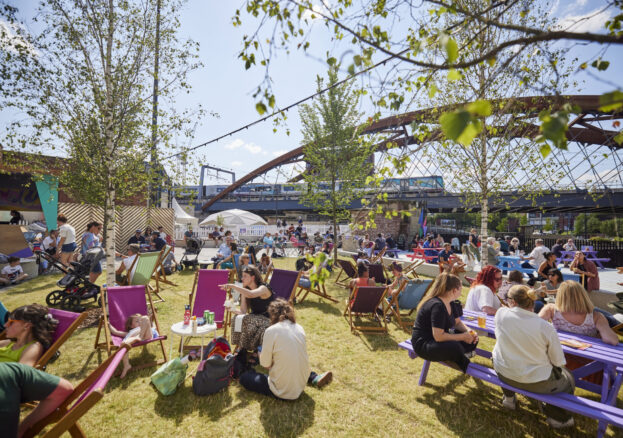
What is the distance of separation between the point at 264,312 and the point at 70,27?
5.75m

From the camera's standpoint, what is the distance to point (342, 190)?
1188 cm

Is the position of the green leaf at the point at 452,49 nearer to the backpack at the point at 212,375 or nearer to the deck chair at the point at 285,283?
the backpack at the point at 212,375

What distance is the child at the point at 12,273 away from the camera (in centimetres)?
769

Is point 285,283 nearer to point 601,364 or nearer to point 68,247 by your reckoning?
point 601,364

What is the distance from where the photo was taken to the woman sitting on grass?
2.54 meters

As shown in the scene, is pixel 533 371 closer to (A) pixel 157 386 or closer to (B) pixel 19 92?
(A) pixel 157 386

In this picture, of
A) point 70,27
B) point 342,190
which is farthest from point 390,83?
point 342,190

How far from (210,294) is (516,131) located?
802cm

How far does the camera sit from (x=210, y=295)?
489 centimetres

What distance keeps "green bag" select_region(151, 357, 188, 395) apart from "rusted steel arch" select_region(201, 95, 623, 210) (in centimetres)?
314

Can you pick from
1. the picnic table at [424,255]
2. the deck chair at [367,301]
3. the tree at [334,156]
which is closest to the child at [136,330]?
the deck chair at [367,301]

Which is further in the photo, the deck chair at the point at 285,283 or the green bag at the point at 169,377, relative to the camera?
the deck chair at the point at 285,283

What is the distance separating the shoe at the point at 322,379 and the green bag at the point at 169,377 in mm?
1482

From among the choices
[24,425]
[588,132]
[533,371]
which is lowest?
[24,425]
